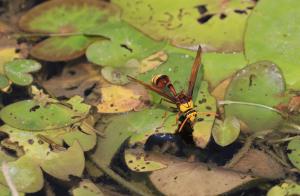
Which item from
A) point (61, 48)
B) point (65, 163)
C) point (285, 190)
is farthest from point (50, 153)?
point (285, 190)

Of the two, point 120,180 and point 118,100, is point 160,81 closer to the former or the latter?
point 118,100

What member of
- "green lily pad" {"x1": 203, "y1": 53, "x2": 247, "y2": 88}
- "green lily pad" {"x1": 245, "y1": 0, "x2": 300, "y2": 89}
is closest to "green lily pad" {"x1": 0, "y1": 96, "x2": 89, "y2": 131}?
"green lily pad" {"x1": 203, "y1": 53, "x2": 247, "y2": 88}

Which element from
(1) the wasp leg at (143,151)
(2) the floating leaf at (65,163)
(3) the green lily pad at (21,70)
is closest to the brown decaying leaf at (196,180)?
(1) the wasp leg at (143,151)

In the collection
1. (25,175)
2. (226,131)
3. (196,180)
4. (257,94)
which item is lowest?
(25,175)

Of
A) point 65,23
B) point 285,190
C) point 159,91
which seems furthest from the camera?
point 65,23

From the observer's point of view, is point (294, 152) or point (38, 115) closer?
point (294, 152)

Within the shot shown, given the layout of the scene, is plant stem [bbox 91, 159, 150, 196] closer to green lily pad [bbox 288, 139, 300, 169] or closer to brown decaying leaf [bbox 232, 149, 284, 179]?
→ brown decaying leaf [bbox 232, 149, 284, 179]

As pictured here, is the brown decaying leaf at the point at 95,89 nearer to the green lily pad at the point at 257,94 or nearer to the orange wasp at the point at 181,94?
the orange wasp at the point at 181,94
